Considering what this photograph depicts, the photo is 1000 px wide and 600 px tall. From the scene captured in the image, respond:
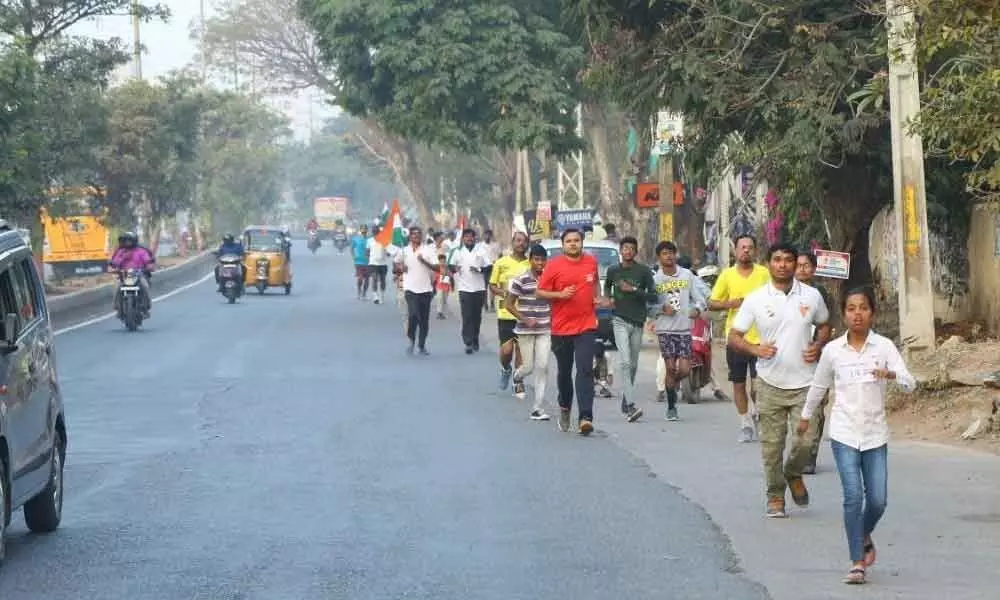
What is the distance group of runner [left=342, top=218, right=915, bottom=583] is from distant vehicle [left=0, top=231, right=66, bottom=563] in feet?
13.5

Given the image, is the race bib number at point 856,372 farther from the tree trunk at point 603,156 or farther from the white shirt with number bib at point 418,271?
the tree trunk at point 603,156

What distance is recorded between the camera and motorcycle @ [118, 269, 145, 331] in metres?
33.2

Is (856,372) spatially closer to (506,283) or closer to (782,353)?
(782,353)

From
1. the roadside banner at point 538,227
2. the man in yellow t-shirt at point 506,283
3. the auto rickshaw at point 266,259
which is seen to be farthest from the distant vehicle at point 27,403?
the auto rickshaw at point 266,259

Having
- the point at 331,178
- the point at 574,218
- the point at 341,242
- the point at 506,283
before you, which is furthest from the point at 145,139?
the point at 331,178

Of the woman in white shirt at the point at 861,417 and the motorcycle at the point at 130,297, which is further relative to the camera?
the motorcycle at the point at 130,297

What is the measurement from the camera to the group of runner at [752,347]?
9703mm

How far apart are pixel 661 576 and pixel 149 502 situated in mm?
4231

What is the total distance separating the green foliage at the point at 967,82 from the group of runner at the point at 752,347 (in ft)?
5.39

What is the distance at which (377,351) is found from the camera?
28500mm

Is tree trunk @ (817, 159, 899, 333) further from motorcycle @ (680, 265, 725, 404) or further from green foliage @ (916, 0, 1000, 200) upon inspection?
green foliage @ (916, 0, 1000, 200)

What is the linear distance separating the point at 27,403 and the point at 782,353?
4512 mm

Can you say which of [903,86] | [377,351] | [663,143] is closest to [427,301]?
[377,351]

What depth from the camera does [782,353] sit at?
1200cm
